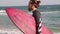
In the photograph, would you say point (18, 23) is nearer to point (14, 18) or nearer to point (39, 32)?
point (14, 18)

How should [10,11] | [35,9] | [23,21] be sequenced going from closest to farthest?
[35,9] < [23,21] < [10,11]

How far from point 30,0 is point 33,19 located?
19.7 inches

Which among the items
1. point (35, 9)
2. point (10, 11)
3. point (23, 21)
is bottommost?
point (23, 21)

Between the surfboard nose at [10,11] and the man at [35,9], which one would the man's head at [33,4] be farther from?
the surfboard nose at [10,11]

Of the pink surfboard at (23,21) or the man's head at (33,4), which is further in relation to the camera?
the pink surfboard at (23,21)

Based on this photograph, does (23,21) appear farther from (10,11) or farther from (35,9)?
(35,9)

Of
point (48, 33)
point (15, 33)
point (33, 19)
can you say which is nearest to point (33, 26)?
point (33, 19)

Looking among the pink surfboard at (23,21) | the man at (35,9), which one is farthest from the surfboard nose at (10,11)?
the man at (35,9)

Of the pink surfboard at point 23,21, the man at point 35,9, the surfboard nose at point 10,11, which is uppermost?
the man at point 35,9

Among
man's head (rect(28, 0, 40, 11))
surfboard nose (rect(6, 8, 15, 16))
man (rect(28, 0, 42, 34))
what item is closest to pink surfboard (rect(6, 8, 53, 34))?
surfboard nose (rect(6, 8, 15, 16))

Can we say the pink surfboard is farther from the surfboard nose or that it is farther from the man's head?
the man's head

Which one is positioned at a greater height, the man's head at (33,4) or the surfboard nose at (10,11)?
the man's head at (33,4)

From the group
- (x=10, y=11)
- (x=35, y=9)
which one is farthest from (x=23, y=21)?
(x=35, y=9)

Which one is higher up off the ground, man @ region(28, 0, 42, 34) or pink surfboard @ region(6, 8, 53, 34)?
man @ region(28, 0, 42, 34)
